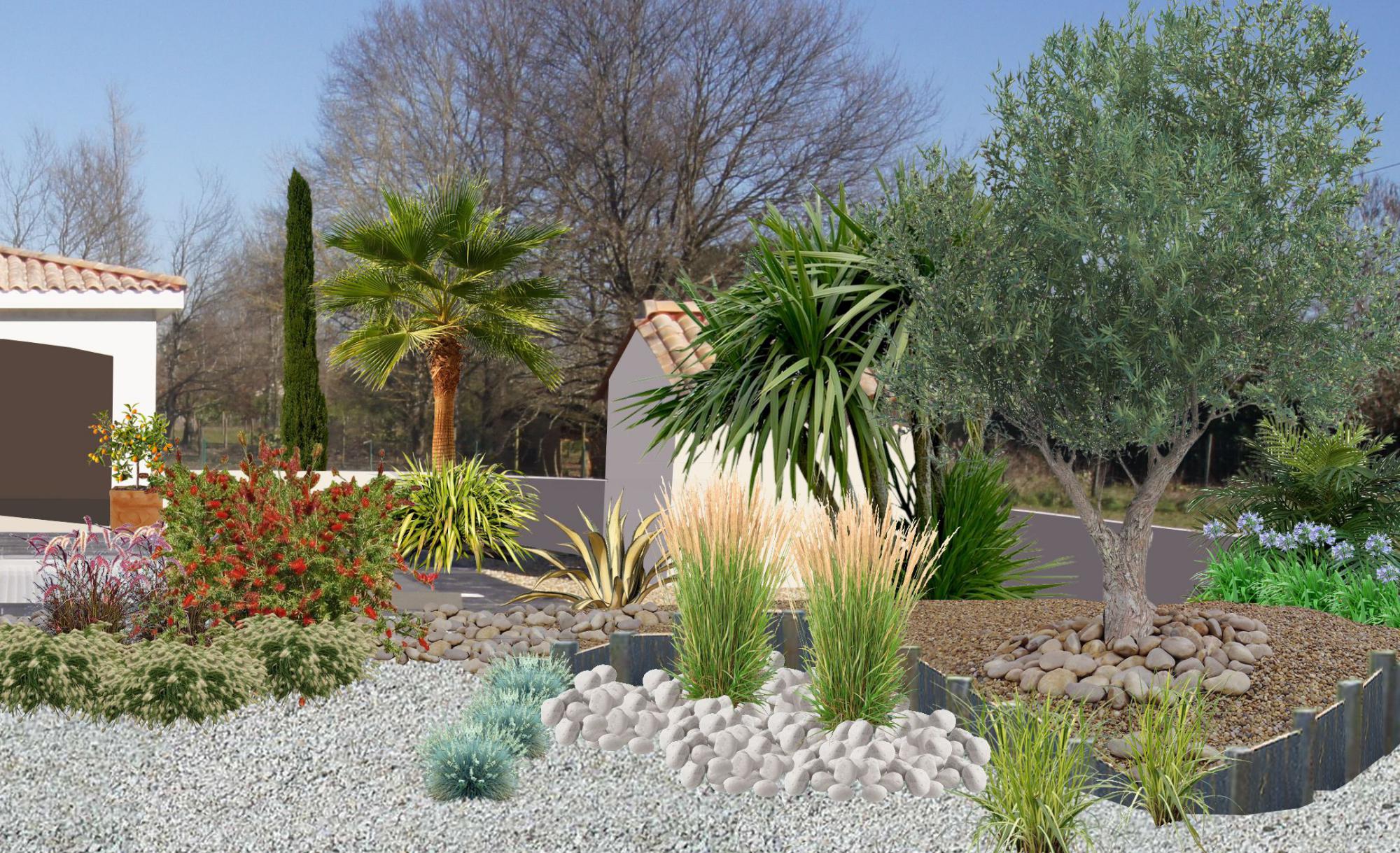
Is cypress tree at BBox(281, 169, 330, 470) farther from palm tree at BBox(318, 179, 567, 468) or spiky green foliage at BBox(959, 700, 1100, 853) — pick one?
spiky green foliage at BBox(959, 700, 1100, 853)

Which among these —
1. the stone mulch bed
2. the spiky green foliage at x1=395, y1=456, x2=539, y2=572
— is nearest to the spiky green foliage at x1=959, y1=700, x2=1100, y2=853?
the stone mulch bed

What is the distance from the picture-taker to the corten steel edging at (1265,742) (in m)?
4.54

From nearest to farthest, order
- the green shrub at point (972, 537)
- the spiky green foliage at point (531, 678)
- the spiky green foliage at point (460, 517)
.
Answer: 1. the spiky green foliage at point (531, 678)
2. the green shrub at point (972, 537)
3. the spiky green foliage at point (460, 517)

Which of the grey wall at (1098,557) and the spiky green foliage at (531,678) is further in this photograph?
the grey wall at (1098,557)

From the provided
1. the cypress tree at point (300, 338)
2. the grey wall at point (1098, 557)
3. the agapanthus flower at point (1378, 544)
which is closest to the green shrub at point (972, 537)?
the agapanthus flower at point (1378, 544)

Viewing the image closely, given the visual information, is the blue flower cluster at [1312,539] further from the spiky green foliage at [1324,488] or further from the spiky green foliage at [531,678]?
the spiky green foliage at [531,678]

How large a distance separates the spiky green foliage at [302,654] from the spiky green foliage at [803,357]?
2.42m

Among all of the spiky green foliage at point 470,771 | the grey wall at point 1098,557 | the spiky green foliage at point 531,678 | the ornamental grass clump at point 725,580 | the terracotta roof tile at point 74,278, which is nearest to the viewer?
the spiky green foliage at point 470,771

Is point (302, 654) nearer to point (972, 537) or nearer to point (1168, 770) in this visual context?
point (1168, 770)

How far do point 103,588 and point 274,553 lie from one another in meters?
1.05

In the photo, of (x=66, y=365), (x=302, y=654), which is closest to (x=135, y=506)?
(x=66, y=365)

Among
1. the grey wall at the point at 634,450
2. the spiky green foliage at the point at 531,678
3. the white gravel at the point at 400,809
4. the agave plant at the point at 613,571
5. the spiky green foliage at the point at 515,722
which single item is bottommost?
the white gravel at the point at 400,809

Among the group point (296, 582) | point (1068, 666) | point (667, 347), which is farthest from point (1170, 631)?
point (667, 347)

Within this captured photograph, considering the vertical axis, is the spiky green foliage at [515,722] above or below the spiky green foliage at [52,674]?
below
